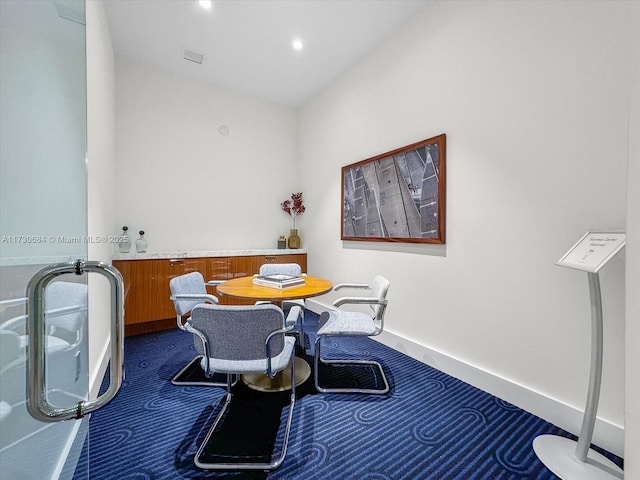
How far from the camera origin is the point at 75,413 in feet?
2.45

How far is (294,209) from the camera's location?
16.4 ft

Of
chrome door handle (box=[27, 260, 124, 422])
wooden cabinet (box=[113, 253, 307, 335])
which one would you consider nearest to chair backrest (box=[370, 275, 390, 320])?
wooden cabinet (box=[113, 253, 307, 335])

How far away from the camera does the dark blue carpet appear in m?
1.54

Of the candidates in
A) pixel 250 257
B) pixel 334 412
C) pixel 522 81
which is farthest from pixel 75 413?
pixel 250 257

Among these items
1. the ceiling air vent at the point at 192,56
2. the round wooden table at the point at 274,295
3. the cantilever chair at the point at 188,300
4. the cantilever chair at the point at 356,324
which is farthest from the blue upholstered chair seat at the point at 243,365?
the ceiling air vent at the point at 192,56

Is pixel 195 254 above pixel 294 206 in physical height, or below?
below

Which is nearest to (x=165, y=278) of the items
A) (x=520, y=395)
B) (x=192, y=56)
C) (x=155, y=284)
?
(x=155, y=284)

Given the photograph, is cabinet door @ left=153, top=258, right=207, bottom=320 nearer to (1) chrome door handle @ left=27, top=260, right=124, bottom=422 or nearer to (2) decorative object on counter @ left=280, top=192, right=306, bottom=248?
(2) decorative object on counter @ left=280, top=192, right=306, bottom=248

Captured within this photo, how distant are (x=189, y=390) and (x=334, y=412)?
121 centimetres

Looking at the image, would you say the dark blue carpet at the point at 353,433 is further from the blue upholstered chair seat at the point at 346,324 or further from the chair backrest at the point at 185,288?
the chair backrest at the point at 185,288

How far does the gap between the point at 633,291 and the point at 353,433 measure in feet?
5.44

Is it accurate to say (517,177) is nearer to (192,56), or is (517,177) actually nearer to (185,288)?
(185,288)

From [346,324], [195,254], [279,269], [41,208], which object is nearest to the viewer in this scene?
[41,208]

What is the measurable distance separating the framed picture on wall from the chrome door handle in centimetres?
257
